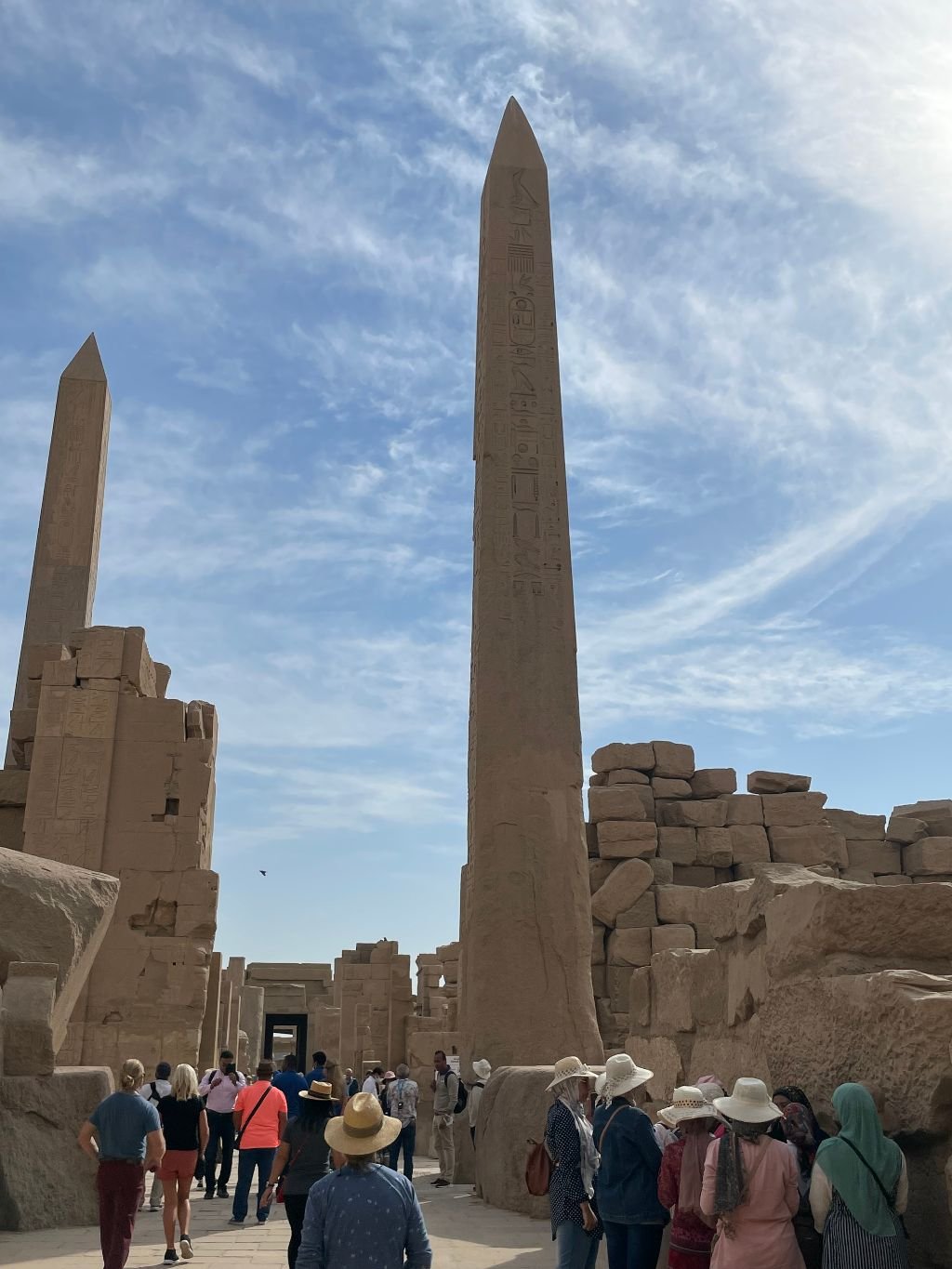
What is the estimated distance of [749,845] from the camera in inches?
511

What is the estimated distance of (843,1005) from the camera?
3.53 m

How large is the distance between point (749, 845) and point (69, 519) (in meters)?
9.34

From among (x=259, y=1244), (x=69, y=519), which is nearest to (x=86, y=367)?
(x=69, y=519)

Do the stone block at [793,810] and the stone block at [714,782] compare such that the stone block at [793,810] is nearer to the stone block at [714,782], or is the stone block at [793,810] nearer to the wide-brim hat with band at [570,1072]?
the stone block at [714,782]

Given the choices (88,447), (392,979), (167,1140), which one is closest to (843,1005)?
(167,1140)

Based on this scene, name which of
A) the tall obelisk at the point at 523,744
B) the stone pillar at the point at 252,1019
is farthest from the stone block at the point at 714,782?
the stone pillar at the point at 252,1019

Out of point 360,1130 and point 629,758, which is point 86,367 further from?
point 360,1130

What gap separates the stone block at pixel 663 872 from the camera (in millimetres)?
12547

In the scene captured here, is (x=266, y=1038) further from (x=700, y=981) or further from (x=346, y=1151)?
(x=346, y=1151)

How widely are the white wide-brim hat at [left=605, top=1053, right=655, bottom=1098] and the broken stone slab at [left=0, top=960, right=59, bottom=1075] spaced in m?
2.82

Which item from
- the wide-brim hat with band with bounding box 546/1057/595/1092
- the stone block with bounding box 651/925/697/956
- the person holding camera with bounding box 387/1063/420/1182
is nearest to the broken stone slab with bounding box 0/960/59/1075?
the wide-brim hat with band with bounding box 546/1057/595/1092

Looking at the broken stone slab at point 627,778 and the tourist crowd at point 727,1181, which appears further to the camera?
the broken stone slab at point 627,778

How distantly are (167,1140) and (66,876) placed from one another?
1353mm

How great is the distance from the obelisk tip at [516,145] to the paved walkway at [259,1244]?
25.4 feet
